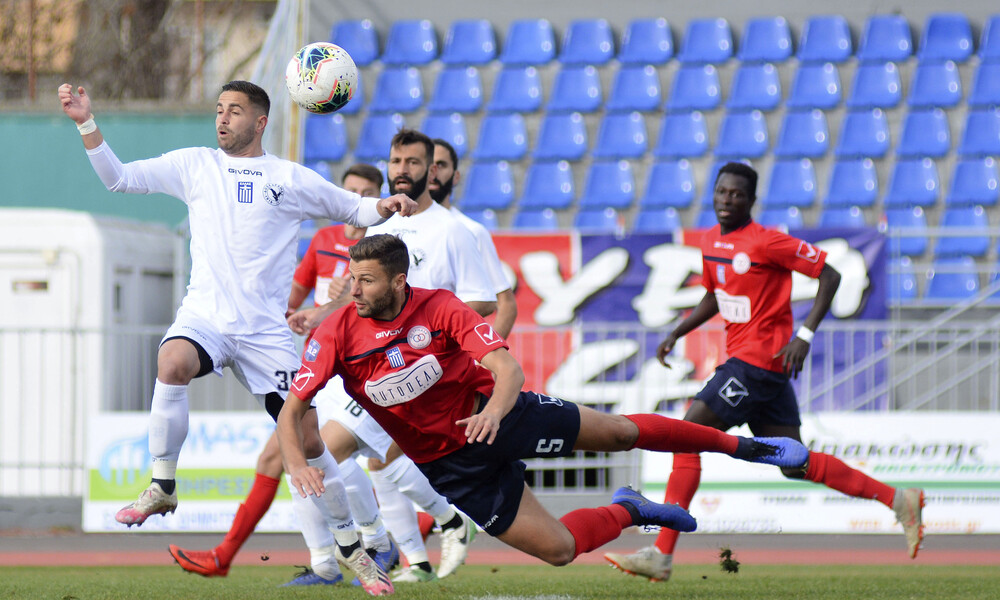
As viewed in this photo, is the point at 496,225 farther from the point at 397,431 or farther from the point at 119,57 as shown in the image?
the point at 119,57

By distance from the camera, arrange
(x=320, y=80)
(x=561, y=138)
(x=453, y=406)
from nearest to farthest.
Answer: (x=453, y=406)
(x=320, y=80)
(x=561, y=138)

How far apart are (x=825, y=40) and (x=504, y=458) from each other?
11.8 meters

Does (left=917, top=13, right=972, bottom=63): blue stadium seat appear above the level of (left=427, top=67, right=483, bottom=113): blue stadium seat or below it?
above

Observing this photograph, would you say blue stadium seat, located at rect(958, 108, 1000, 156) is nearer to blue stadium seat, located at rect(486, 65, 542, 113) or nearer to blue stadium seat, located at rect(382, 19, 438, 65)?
blue stadium seat, located at rect(486, 65, 542, 113)

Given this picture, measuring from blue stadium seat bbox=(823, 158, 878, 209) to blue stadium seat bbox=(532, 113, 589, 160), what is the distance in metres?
3.07

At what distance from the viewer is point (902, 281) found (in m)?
13.1

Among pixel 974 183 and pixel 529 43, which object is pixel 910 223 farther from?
pixel 529 43

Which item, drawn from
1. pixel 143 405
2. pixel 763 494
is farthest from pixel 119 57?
pixel 763 494

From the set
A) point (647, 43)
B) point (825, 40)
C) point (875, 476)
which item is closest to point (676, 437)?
point (875, 476)

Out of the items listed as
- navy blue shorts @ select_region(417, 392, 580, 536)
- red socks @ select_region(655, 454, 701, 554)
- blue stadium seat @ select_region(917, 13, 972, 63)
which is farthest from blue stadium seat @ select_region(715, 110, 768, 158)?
navy blue shorts @ select_region(417, 392, 580, 536)

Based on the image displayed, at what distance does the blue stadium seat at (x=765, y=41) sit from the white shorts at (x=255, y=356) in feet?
36.2

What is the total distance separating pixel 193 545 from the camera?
9.83m

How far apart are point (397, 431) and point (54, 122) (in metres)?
11.3

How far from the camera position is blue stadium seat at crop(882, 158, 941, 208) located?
14367mm
